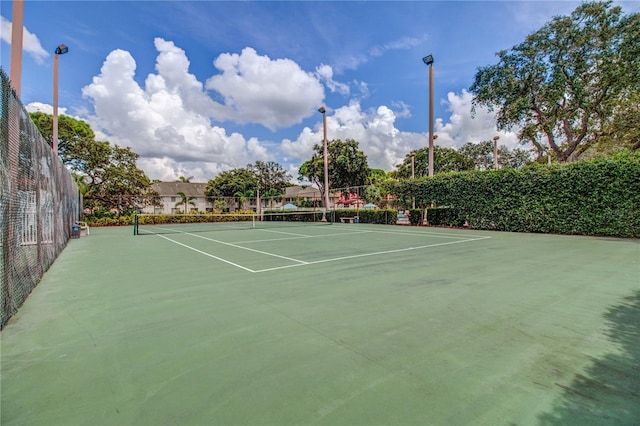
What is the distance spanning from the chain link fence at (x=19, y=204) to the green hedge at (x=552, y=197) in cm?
1668

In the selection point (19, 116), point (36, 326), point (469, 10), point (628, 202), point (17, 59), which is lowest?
point (36, 326)

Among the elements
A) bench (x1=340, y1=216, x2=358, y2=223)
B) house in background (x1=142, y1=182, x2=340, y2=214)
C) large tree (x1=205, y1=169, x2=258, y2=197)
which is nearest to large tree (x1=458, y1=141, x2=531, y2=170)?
house in background (x1=142, y1=182, x2=340, y2=214)

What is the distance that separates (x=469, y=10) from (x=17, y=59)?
45.4ft

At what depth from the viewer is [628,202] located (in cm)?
1098

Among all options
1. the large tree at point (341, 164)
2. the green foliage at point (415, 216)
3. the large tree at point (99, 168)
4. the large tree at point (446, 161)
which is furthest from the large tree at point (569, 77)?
the large tree at point (99, 168)

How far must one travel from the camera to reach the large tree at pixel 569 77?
14203 mm

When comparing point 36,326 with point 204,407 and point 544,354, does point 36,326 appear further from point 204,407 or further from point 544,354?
point 544,354

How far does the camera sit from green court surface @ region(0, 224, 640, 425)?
5.99 feet

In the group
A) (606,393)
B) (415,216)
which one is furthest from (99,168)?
(606,393)

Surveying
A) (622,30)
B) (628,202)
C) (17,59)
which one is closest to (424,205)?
(628,202)

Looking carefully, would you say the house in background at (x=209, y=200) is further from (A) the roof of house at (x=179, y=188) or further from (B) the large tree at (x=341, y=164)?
(B) the large tree at (x=341, y=164)

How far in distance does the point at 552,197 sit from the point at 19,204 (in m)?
16.9

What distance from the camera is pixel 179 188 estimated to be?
55000mm

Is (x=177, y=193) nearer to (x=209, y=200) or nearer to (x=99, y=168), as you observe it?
(x=209, y=200)
